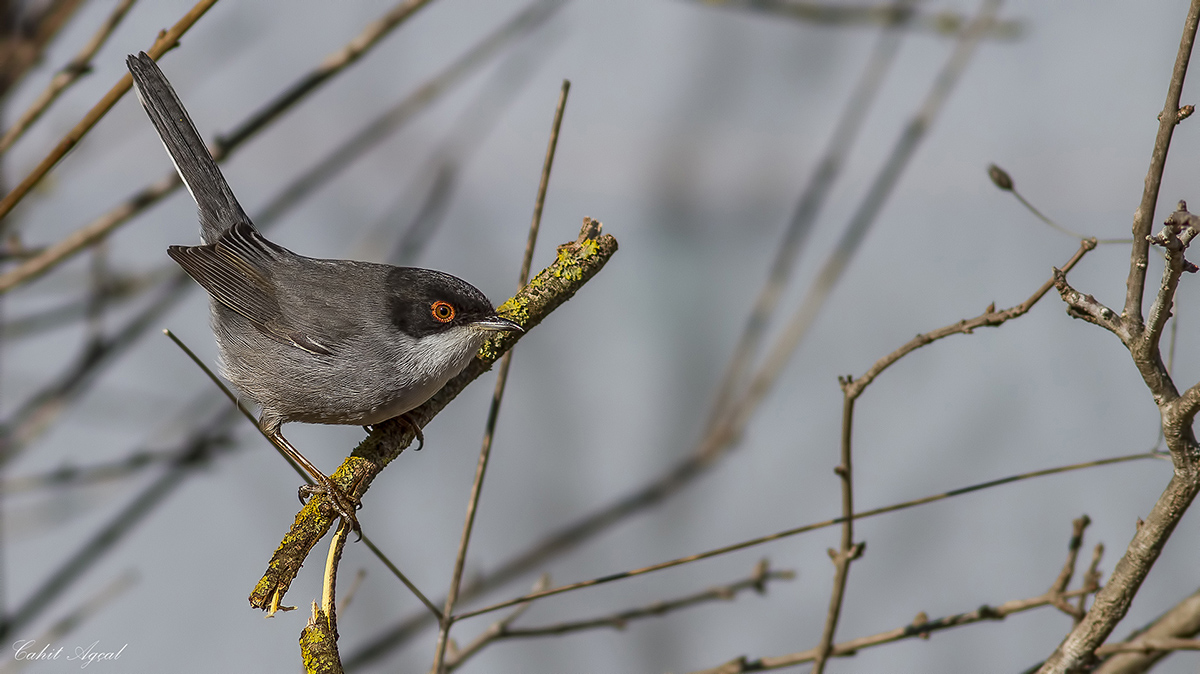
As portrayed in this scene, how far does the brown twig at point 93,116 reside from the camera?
7.16ft

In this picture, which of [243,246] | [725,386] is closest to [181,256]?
[243,246]

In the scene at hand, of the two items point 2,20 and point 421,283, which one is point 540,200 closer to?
point 421,283

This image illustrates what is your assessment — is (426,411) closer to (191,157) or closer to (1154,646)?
(191,157)

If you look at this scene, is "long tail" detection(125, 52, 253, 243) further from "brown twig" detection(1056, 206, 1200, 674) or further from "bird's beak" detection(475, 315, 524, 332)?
"brown twig" detection(1056, 206, 1200, 674)

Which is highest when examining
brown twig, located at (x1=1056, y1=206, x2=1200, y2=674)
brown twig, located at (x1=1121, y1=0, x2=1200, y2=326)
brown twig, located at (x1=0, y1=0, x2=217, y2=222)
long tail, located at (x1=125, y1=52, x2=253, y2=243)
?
long tail, located at (x1=125, y1=52, x2=253, y2=243)

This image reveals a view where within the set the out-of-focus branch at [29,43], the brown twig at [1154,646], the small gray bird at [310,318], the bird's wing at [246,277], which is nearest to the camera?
the brown twig at [1154,646]

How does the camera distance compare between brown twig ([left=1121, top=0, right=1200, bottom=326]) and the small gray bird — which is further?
the small gray bird

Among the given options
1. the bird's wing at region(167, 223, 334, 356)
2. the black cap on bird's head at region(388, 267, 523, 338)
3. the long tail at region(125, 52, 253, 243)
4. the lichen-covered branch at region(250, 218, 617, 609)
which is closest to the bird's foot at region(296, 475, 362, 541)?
the lichen-covered branch at region(250, 218, 617, 609)

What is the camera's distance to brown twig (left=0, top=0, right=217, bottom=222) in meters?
2.18

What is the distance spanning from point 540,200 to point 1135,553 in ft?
5.19

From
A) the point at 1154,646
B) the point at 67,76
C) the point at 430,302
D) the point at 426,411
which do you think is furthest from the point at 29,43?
the point at 1154,646

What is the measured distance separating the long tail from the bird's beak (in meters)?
1.47

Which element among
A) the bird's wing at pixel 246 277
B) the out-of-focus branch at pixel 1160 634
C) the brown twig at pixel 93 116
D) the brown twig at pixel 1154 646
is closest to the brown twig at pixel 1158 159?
the brown twig at pixel 1154 646

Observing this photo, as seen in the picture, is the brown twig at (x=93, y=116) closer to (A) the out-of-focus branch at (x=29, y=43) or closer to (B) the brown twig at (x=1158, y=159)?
(A) the out-of-focus branch at (x=29, y=43)
